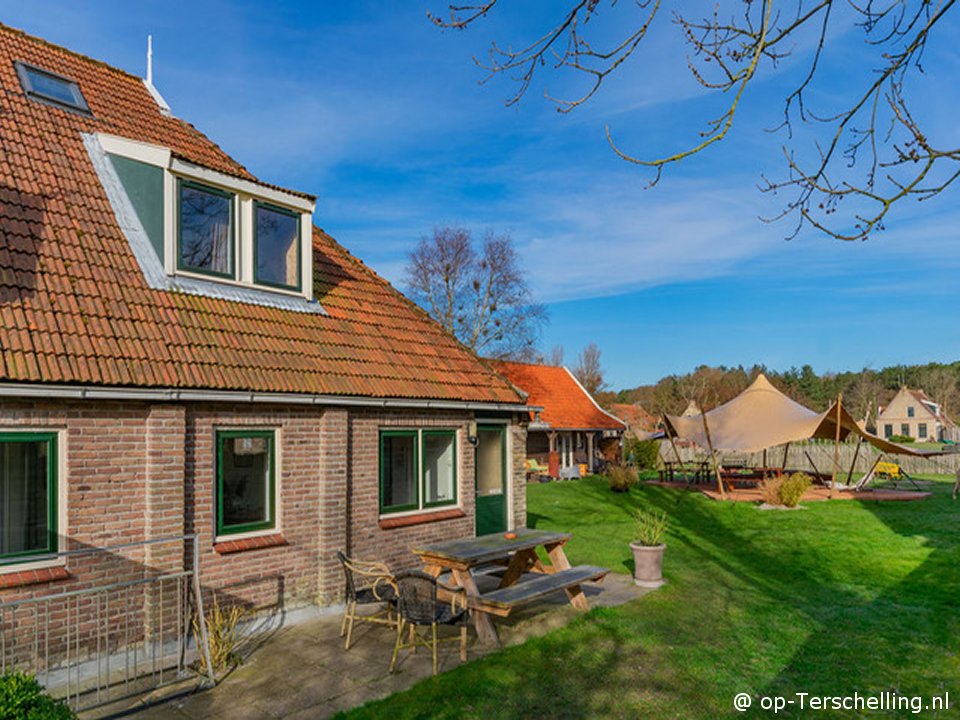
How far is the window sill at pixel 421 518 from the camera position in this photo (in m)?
9.89

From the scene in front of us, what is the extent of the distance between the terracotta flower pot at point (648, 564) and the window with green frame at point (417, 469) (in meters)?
3.10

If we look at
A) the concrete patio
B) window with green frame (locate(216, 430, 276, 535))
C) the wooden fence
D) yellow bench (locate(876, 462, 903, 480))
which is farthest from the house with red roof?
window with green frame (locate(216, 430, 276, 535))

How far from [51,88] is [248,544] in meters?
7.49

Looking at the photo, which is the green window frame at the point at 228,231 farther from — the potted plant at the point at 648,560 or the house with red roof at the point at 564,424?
the house with red roof at the point at 564,424

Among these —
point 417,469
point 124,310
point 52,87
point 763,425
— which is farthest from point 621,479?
point 52,87

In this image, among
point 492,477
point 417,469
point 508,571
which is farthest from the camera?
point 492,477

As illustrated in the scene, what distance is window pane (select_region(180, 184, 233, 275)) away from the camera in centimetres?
873

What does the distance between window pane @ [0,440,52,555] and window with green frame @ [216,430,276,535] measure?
1817mm

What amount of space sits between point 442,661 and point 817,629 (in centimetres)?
481

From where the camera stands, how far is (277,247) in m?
9.83

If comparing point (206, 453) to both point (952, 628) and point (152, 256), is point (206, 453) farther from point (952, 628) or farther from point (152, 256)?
point (952, 628)

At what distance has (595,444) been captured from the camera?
3678 cm

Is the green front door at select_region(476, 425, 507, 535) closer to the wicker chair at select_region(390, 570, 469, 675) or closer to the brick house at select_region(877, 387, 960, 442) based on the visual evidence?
the wicker chair at select_region(390, 570, 469, 675)

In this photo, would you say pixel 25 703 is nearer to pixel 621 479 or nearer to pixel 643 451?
pixel 621 479
